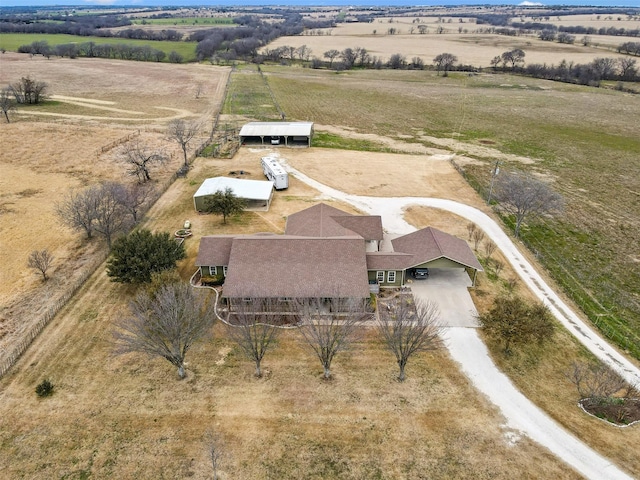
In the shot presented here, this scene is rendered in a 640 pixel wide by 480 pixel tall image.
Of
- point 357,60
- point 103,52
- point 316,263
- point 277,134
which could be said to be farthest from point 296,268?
point 103,52

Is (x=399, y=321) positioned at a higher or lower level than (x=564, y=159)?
higher

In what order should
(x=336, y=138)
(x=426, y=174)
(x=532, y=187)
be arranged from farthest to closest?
(x=336, y=138) < (x=426, y=174) < (x=532, y=187)

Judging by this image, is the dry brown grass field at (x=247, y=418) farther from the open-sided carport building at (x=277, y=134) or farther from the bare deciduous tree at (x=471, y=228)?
the open-sided carport building at (x=277, y=134)

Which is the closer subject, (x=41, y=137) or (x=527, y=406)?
(x=527, y=406)

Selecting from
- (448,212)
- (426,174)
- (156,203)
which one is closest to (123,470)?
(156,203)

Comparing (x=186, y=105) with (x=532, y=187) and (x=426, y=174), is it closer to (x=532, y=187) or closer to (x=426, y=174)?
(x=426, y=174)

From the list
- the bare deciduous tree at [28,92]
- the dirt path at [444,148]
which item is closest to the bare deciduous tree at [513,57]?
the dirt path at [444,148]

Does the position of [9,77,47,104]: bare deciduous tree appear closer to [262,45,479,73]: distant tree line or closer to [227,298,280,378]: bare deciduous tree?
[262,45,479,73]: distant tree line

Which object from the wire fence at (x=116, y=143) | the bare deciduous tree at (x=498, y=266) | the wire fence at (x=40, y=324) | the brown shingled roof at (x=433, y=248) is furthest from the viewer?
the wire fence at (x=116, y=143)

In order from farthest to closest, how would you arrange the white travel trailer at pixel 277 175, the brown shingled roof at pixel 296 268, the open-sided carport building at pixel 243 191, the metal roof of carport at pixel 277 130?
the metal roof of carport at pixel 277 130 < the white travel trailer at pixel 277 175 < the open-sided carport building at pixel 243 191 < the brown shingled roof at pixel 296 268
